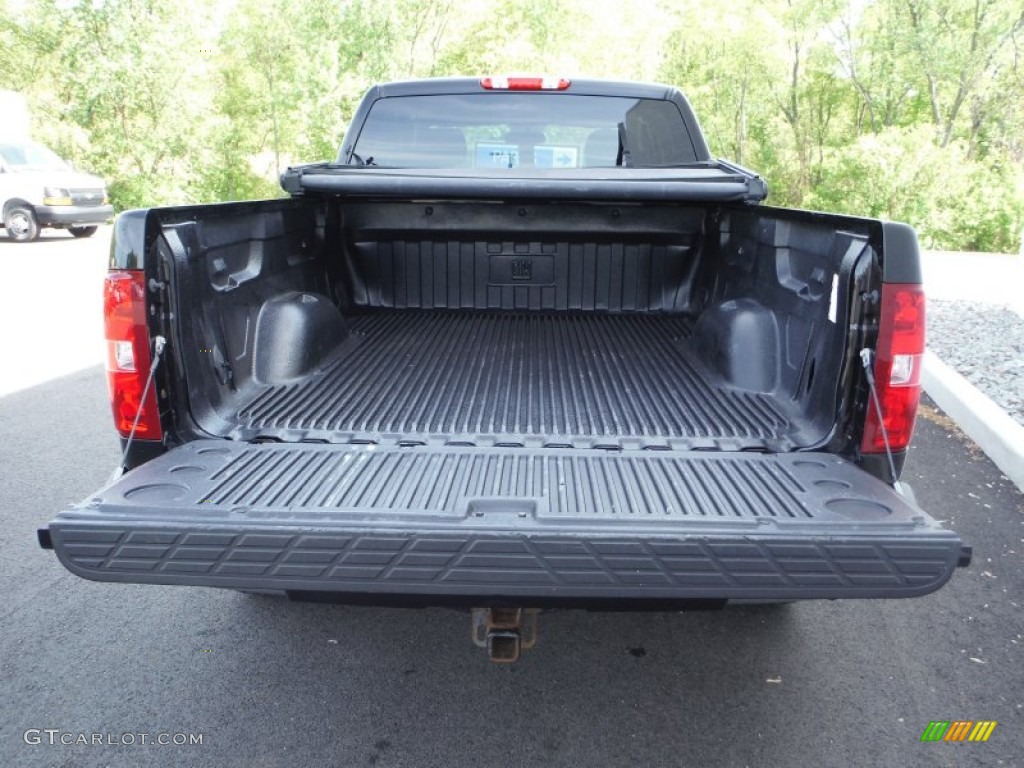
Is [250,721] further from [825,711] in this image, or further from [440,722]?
[825,711]

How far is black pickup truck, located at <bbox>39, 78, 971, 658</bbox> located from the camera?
184 cm

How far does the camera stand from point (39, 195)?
15906 millimetres

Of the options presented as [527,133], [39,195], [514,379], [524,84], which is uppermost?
[524,84]

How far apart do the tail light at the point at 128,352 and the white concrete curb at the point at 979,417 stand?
4612mm

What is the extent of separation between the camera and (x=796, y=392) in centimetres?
286

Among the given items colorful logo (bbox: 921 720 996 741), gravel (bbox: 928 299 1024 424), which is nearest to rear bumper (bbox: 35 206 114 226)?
gravel (bbox: 928 299 1024 424)

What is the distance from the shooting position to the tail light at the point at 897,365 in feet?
7.32

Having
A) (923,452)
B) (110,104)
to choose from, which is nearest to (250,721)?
(923,452)

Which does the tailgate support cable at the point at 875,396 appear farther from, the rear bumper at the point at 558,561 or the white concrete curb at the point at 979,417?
the white concrete curb at the point at 979,417

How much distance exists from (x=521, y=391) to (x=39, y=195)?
16.4 m

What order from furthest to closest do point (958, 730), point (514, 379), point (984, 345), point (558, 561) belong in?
point (984, 345), point (514, 379), point (958, 730), point (558, 561)

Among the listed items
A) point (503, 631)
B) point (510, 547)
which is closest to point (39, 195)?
point (503, 631)

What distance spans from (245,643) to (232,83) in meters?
26.9

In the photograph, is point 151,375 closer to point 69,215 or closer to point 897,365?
point 897,365
